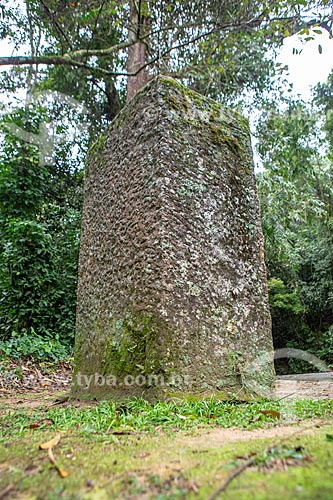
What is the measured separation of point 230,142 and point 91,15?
406 centimetres

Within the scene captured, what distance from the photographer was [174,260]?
6.55 feet

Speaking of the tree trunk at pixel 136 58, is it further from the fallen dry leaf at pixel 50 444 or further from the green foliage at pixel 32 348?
the fallen dry leaf at pixel 50 444

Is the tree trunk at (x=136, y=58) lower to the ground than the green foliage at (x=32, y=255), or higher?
higher

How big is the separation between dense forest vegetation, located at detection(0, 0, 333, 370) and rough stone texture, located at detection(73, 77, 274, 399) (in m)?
2.72

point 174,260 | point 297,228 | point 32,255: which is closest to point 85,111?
point 32,255

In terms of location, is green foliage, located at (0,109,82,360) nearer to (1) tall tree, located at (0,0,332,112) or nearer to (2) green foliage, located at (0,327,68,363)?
(2) green foliage, located at (0,327,68,363)

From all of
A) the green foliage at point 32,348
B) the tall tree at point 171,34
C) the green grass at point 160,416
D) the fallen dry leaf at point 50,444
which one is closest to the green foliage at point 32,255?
the green foliage at point 32,348

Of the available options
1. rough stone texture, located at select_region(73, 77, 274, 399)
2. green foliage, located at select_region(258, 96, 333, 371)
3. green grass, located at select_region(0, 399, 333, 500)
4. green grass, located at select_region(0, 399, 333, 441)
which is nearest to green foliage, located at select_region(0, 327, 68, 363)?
rough stone texture, located at select_region(73, 77, 274, 399)

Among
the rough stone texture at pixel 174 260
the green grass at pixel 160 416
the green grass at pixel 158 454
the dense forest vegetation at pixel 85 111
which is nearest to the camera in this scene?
the green grass at pixel 158 454

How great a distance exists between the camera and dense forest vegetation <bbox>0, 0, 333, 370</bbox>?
18.0 feet

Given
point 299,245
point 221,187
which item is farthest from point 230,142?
point 299,245

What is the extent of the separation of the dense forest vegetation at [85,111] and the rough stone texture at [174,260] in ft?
8.92

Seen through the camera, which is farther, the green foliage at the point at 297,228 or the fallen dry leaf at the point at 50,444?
the green foliage at the point at 297,228

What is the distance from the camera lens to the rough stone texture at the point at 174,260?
1.92 m
